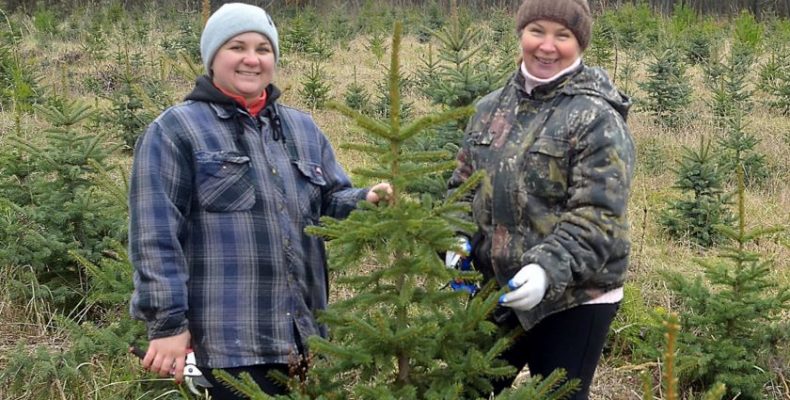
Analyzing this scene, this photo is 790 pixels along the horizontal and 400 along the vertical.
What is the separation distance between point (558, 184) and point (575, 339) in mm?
550

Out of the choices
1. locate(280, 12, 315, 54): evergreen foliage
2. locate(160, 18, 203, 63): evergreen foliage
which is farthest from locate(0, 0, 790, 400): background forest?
locate(280, 12, 315, 54): evergreen foliage

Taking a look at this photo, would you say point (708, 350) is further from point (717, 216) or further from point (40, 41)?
point (40, 41)

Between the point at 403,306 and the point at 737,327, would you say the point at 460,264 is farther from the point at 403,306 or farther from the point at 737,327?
the point at 737,327

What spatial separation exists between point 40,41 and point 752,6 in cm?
2006

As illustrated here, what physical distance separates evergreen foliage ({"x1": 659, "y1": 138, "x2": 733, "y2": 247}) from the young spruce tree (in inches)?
168

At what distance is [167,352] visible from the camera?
8.91 feet

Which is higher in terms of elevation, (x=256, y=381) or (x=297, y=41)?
(x=256, y=381)

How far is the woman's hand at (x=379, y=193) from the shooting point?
111 inches

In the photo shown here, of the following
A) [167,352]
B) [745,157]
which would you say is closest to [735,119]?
[745,157]

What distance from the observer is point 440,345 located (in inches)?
110

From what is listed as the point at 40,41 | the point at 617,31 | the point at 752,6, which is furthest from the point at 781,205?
the point at 752,6

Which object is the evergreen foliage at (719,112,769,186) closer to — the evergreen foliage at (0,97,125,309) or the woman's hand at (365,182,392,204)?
the evergreen foliage at (0,97,125,309)

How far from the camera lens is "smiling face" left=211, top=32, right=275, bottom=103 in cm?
282

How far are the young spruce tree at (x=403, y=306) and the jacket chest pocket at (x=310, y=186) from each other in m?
0.28
